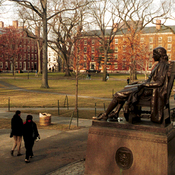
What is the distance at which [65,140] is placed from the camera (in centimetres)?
1088

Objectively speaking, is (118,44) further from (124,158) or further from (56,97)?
(124,158)

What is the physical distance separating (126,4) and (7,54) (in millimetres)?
33577

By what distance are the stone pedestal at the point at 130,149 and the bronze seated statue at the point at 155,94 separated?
332 millimetres

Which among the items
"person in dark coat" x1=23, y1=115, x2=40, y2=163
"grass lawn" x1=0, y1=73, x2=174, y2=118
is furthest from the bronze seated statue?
"grass lawn" x1=0, y1=73, x2=174, y2=118

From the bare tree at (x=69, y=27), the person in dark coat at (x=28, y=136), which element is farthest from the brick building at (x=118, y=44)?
the person in dark coat at (x=28, y=136)

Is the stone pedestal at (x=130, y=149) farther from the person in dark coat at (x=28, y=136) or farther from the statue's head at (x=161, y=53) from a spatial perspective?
the person in dark coat at (x=28, y=136)

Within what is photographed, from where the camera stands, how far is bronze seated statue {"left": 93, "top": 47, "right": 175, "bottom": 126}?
6426 millimetres

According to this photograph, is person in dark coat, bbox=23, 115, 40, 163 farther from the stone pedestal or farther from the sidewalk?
the stone pedestal

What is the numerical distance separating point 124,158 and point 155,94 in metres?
1.79

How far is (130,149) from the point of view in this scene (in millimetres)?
6258

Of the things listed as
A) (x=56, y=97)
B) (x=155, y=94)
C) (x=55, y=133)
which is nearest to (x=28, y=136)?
(x=55, y=133)

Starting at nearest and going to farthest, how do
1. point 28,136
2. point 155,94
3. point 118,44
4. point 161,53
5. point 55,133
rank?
point 155,94
point 161,53
point 28,136
point 55,133
point 118,44

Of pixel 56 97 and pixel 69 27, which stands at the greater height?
pixel 69 27

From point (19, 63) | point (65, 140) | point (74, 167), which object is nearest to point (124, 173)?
point (74, 167)
